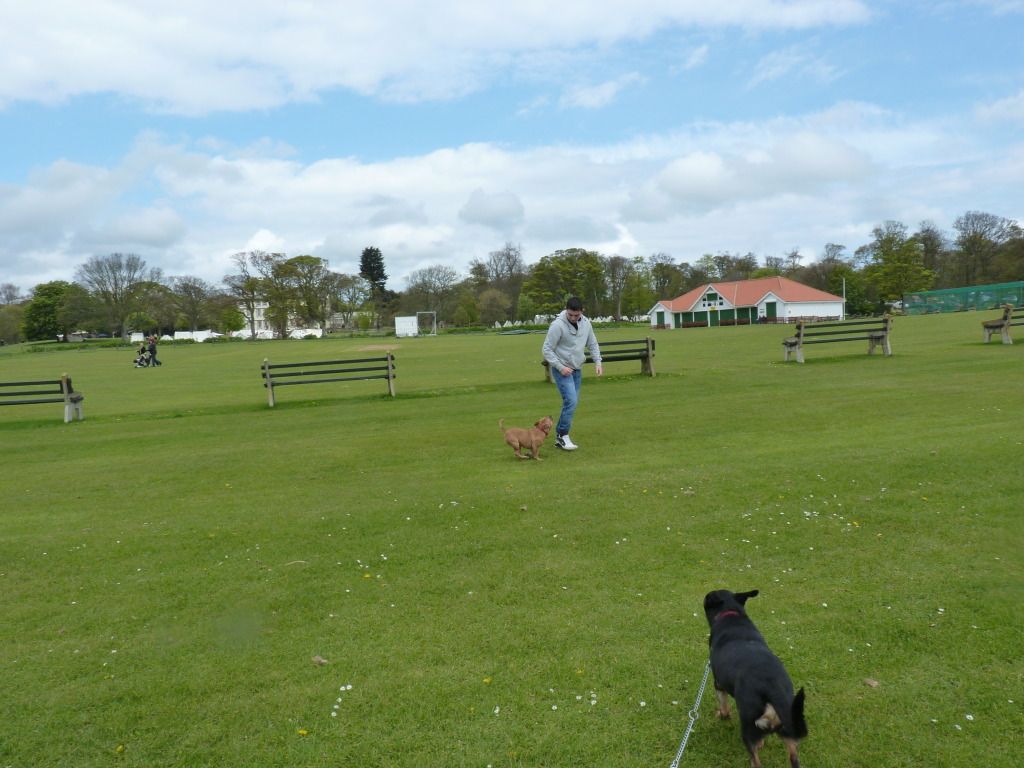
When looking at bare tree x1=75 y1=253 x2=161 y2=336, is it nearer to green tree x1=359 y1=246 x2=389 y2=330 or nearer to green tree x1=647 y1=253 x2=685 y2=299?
green tree x1=359 y1=246 x2=389 y2=330

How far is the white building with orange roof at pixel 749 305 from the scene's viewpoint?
85.6m

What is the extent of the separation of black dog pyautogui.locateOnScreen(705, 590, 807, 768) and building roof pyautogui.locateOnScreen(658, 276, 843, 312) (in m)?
89.7

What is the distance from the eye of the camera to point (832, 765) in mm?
2957

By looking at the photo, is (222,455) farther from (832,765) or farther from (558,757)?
(832,765)

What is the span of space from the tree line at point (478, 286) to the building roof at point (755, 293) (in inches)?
323

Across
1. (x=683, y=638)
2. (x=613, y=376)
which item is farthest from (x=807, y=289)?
(x=683, y=638)

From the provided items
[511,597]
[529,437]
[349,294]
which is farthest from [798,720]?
[349,294]

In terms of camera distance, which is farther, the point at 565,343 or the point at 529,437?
the point at 565,343

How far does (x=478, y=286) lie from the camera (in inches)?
4700

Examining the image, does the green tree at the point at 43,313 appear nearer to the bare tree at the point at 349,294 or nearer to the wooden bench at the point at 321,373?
the bare tree at the point at 349,294

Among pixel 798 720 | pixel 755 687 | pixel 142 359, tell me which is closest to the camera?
pixel 798 720

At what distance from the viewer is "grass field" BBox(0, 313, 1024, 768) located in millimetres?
3279

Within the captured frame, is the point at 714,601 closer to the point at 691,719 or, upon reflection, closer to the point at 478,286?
the point at 691,719

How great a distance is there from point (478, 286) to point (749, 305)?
163ft
